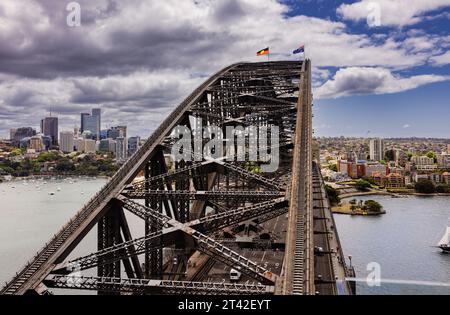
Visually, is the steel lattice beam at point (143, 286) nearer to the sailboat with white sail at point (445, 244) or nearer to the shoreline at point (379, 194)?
the sailboat with white sail at point (445, 244)

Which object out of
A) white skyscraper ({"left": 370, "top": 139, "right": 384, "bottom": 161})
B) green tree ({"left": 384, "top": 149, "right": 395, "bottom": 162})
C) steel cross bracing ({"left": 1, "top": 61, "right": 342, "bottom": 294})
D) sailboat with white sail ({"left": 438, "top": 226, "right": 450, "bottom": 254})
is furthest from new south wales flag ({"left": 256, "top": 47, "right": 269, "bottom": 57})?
white skyscraper ({"left": 370, "top": 139, "right": 384, "bottom": 161})

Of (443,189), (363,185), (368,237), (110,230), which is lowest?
(368,237)

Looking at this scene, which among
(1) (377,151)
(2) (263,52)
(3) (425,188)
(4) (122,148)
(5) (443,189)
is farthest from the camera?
(4) (122,148)

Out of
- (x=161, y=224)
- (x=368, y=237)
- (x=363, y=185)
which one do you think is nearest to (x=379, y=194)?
(x=363, y=185)

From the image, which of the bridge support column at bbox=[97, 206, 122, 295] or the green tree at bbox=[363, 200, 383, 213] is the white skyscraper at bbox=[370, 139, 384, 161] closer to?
the green tree at bbox=[363, 200, 383, 213]

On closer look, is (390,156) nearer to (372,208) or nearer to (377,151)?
(377,151)

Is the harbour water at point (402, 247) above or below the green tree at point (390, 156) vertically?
below

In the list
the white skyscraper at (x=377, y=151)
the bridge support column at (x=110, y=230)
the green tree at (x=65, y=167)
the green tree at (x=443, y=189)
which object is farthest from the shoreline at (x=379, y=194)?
the green tree at (x=65, y=167)

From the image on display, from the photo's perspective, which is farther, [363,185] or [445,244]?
[363,185]

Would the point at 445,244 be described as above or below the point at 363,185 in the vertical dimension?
below
